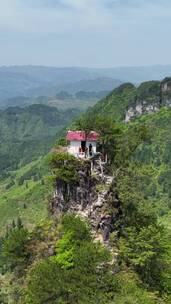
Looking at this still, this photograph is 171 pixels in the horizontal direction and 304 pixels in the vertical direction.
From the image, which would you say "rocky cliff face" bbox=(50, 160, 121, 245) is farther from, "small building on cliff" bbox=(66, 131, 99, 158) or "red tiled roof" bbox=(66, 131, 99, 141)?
"red tiled roof" bbox=(66, 131, 99, 141)

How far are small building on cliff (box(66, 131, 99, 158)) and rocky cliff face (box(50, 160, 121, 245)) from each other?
5.93 ft

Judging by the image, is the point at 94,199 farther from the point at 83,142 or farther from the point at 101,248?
the point at 101,248

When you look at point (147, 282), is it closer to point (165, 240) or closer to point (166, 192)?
point (165, 240)

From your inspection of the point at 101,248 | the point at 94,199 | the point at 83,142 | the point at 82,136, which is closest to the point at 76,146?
the point at 83,142

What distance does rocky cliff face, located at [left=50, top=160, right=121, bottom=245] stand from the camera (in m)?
52.0

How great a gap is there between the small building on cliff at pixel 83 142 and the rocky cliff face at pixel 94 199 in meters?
1.81

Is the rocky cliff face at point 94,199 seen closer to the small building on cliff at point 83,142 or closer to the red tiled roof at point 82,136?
the small building on cliff at point 83,142

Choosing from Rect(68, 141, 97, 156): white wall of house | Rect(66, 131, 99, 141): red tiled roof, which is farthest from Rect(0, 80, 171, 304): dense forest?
Rect(68, 141, 97, 156): white wall of house

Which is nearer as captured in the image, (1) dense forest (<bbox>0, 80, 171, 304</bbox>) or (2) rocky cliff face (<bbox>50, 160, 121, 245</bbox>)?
(1) dense forest (<bbox>0, 80, 171, 304</bbox>)

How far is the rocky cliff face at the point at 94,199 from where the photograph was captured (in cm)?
5200

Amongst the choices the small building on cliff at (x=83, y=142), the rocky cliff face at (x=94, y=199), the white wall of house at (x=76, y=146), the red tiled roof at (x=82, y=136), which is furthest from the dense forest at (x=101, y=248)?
the white wall of house at (x=76, y=146)

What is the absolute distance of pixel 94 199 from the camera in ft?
175

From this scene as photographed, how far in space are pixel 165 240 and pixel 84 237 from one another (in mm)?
9696

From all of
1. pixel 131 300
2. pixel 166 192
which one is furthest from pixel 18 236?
pixel 166 192
